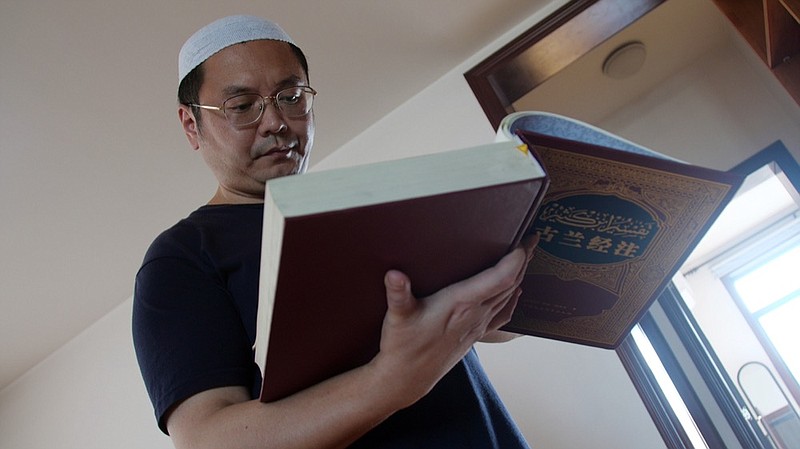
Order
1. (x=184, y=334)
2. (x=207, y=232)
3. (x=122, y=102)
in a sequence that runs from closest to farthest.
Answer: (x=184, y=334) → (x=207, y=232) → (x=122, y=102)

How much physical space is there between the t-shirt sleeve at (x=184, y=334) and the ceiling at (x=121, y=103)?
1356mm

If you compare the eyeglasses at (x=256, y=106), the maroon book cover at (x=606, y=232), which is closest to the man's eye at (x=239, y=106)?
the eyeglasses at (x=256, y=106)

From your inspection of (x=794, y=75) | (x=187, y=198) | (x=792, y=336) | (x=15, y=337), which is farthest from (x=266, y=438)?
(x=792, y=336)

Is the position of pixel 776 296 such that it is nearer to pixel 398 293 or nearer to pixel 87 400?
pixel 87 400

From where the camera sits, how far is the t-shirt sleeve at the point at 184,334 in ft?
1.99

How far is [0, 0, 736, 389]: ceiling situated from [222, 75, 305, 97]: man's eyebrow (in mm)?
1089

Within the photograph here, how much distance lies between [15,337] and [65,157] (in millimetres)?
1130

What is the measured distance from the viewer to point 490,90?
89.6 inches

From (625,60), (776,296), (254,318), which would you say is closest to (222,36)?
(254,318)

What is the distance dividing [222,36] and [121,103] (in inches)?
50.3

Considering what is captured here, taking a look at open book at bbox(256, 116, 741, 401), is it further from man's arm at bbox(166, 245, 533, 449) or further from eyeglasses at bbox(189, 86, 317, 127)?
eyeglasses at bbox(189, 86, 317, 127)

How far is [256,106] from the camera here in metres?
0.88

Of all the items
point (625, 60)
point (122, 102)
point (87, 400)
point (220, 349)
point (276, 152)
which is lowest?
point (220, 349)

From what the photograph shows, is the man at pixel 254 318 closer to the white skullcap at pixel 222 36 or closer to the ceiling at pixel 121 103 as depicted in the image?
the white skullcap at pixel 222 36
